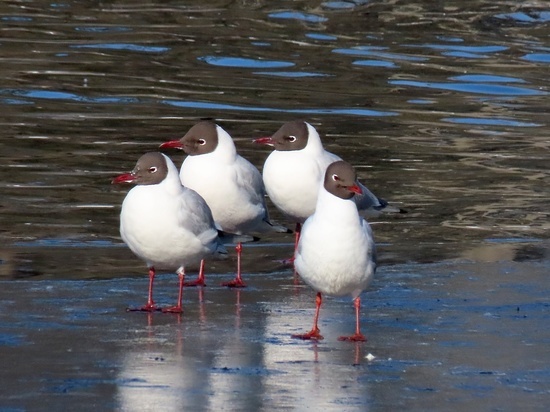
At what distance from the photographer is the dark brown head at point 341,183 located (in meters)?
8.54

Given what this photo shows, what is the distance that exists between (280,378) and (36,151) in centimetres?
918

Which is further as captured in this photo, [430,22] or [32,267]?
[430,22]

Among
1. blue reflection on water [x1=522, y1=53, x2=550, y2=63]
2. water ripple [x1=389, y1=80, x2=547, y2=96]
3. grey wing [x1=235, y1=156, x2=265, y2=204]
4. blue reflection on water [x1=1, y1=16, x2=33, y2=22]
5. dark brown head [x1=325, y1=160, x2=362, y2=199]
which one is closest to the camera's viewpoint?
dark brown head [x1=325, y1=160, x2=362, y2=199]

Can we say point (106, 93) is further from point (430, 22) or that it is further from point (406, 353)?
point (406, 353)

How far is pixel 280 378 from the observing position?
742cm

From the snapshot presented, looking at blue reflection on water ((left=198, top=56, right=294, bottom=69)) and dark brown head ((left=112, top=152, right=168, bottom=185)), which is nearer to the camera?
dark brown head ((left=112, top=152, right=168, bottom=185))

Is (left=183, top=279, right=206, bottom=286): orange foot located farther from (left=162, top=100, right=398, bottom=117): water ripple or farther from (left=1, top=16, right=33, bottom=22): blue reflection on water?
(left=1, top=16, right=33, bottom=22): blue reflection on water

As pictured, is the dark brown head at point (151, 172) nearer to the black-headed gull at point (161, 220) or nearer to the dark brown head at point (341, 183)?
the black-headed gull at point (161, 220)

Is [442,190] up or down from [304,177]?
down

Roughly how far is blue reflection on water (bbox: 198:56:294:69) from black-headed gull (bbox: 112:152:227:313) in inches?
564

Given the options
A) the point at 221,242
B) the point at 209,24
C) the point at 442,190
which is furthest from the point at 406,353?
the point at 209,24

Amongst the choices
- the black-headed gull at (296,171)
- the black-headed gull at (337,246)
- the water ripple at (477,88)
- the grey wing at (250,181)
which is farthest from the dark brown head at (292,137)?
the water ripple at (477,88)

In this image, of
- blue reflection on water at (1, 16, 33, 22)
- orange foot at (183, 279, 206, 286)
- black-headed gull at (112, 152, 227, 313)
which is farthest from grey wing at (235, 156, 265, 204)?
blue reflection on water at (1, 16, 33, 22)

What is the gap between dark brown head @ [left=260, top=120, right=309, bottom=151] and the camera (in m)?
11.4
